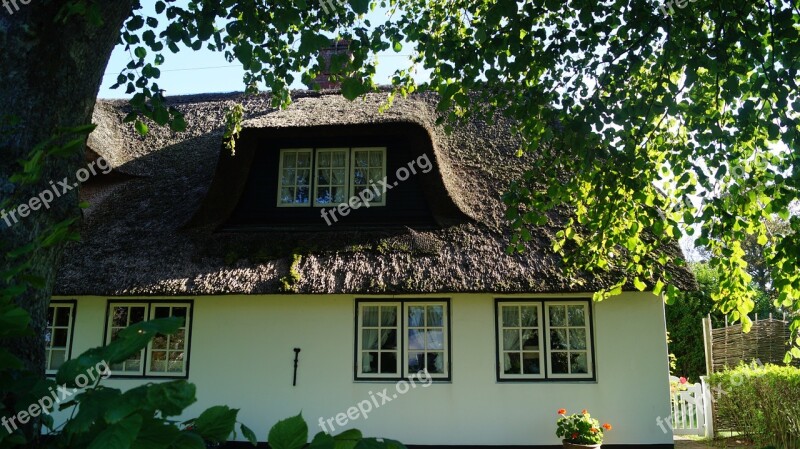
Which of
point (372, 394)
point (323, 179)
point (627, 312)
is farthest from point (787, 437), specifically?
point (323, 179)

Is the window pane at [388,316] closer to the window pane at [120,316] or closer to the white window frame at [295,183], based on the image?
the white window frame at [295,183]

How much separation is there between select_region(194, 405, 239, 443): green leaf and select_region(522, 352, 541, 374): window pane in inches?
278

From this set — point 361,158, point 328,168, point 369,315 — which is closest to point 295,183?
point 328,168

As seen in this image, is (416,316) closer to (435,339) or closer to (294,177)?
(435,339)

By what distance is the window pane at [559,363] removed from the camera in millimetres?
7555

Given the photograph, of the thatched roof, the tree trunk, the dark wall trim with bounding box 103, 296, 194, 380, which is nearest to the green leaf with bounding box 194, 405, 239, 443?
the tree trunk

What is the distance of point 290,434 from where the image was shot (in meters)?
0.94

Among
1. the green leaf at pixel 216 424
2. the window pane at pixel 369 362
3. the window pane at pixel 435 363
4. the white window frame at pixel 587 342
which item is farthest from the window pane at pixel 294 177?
the green leaf at pixel 216 424

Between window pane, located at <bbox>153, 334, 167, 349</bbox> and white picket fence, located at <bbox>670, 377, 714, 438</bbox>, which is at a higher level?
window pane, located at <bbox>153, 334, 167, 349</bbox>

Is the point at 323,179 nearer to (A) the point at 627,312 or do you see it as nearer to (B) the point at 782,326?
(A) the point at 627,312

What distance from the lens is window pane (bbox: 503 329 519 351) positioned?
764cm

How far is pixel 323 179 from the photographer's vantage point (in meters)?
8.55

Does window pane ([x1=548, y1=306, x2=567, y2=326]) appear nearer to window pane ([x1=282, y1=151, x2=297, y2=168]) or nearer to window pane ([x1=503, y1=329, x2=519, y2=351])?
window pane ([x1=503, y1=329, x2=519, y2=351])

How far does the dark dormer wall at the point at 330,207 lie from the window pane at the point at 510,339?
181 cm
